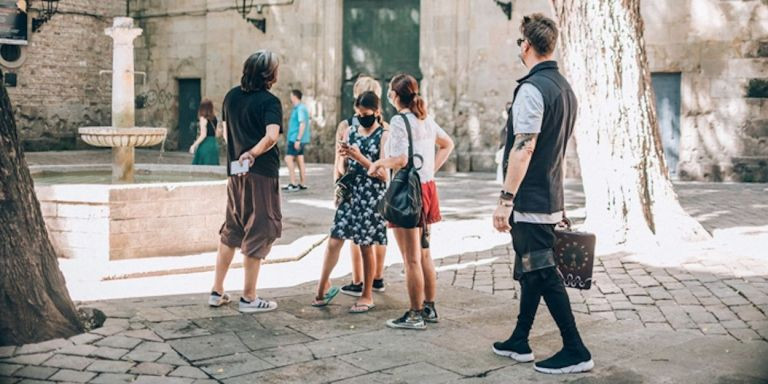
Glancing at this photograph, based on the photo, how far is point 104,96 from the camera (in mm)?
25891

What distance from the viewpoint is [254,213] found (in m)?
6.30

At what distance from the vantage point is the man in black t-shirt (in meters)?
6.26

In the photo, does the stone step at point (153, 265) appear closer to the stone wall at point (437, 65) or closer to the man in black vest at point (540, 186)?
the man in black vest at point (540, 186)

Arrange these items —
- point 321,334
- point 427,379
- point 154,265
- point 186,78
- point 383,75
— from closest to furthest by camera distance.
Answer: point 427,379
point 321,334
point 154,265
point 383,75
point 186,78

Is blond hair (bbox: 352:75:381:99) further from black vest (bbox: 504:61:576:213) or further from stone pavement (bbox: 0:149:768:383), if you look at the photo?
black vest (bbox: 504:61:576:213)

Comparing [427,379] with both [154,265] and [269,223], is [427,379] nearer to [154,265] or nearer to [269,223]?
[269,223]

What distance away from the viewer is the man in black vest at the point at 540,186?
492 centimetres

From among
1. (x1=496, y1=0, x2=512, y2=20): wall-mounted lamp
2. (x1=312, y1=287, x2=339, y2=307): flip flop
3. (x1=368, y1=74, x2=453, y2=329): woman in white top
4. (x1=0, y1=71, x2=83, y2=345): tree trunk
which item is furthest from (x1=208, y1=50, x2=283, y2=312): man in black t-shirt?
(x1=496, y1=0, x2=512, y2=20): wall-mounted lamp

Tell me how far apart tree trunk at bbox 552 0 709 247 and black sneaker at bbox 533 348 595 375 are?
4.63 m

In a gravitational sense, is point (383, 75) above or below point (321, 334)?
above

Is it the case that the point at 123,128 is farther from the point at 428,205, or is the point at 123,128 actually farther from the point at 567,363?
the point at 567,363

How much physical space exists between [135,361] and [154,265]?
2.94 m

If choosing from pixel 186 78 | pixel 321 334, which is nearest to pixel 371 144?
pixel 321 334

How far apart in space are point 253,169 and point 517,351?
2239 mm
